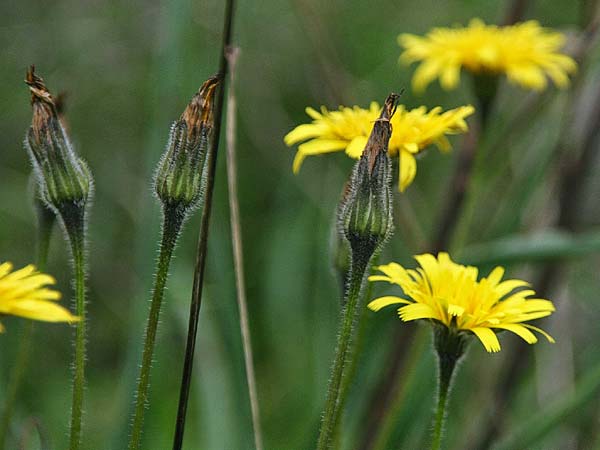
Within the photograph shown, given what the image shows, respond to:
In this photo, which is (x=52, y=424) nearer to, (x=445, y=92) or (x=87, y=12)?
(x=87, y=12)

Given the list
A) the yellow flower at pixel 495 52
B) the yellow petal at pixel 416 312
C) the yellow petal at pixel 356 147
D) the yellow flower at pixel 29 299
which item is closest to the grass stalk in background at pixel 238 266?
the yellow petal at pixel 356 147

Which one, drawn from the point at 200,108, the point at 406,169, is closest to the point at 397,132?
the point at 406,169

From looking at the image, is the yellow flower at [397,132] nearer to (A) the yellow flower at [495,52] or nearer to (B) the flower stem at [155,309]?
(B) the flower stem at [155,309]

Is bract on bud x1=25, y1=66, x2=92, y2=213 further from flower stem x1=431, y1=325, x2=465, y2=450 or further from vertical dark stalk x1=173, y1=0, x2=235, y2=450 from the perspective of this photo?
flower stem x1=431, y1=325, x2=465, y2=450

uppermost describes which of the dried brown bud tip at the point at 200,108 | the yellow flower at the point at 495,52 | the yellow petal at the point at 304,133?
the yellow flower at the point at 495,52

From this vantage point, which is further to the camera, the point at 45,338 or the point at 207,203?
the point at 45,338

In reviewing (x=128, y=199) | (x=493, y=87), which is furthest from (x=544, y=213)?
(x=128, y=199)

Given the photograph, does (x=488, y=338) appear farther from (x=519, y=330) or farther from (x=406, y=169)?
(x=406, y=169)
